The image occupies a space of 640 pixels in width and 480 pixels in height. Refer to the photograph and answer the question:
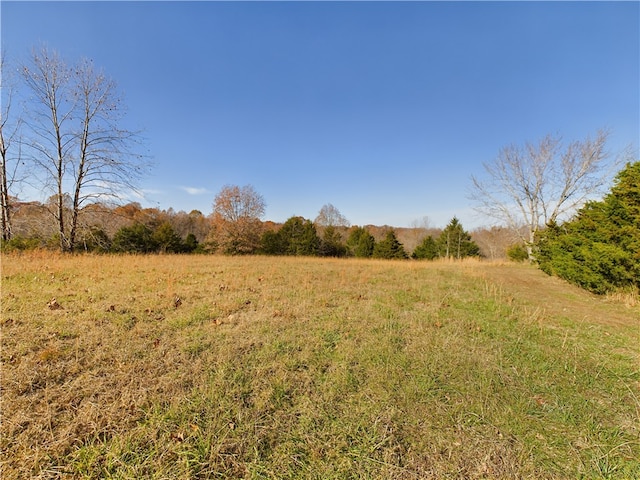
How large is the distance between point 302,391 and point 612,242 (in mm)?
8880

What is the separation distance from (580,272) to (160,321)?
10.5m

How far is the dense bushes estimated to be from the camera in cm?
593

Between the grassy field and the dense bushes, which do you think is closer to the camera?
the grassy field

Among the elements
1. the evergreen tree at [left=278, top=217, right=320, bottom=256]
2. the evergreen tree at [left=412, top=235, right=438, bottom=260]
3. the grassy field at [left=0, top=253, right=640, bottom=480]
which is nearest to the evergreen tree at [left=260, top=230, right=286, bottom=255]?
the evergreen tree at [left=278, top=217, right=320, bottom=256]

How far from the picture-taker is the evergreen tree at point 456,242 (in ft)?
88.7

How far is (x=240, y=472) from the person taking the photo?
5.13ft

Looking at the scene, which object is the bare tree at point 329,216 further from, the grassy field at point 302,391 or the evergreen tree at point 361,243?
the grassy field at point 302,391

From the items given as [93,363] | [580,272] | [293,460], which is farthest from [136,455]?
[580,272]

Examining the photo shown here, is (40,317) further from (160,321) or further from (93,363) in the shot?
(93,363)

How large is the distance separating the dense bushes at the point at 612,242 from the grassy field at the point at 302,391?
2.51 metres

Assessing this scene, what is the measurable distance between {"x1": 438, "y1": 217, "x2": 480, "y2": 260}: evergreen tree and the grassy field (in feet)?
79.8

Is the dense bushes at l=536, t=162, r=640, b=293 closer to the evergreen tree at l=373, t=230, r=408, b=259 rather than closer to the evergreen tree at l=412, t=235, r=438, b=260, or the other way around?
the evergreen tree at l=373, t=230, r=408, b=259

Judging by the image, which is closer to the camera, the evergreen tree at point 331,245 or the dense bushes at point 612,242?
the dense bushes at point 612,242

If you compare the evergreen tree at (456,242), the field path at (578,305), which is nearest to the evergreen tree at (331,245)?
the evergreen tree at (456,242)
